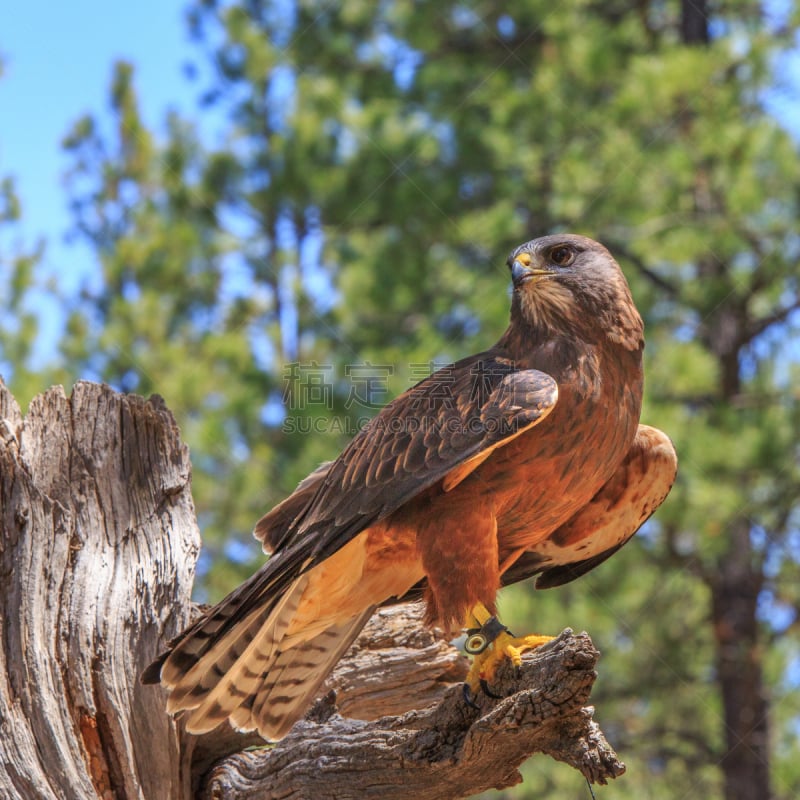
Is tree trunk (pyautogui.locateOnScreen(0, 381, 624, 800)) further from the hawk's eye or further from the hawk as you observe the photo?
the hawk's eye

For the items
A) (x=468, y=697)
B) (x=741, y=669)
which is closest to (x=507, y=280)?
(x=741, y=669)

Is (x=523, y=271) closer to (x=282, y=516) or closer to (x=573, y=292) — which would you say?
(x=573, y=292)

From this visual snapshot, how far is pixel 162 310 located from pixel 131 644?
965cm

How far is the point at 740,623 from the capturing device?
32.2 feet

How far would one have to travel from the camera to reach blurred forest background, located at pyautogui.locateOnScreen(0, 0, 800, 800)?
905 cm

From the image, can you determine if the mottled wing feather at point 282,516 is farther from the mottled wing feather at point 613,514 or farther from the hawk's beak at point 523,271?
the hawk's beak at point 523,271

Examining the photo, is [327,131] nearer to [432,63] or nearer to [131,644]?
[432,63]

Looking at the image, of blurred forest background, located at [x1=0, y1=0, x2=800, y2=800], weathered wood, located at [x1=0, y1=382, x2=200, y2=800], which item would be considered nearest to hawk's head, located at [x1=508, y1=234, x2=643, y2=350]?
weathered wood, located at [x1=0, y1=382, x2=200, y2=800]

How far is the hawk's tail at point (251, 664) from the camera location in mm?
3680

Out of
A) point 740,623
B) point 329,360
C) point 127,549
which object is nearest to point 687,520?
point 740,623

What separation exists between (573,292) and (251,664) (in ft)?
6.70

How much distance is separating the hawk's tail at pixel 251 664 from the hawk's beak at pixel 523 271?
1.54 meters

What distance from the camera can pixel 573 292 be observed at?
428cm

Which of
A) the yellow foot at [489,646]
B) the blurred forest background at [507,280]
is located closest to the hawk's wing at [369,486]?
the yellow foot at [489,646]
